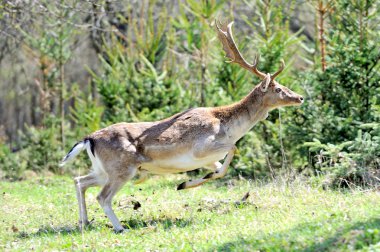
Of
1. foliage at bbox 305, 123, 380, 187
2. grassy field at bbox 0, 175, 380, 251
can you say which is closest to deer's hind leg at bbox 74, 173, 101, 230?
grassy field at bbox 0, 175, 380, 251

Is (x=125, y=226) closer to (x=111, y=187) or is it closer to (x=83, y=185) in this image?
(x=111, y=187)

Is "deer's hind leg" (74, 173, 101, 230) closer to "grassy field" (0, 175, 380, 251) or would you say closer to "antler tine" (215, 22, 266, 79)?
"grassy field" (0, 175, 380, 251)

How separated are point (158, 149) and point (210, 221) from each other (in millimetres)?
1290

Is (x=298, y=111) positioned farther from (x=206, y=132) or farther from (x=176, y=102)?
(x=176, y=102)

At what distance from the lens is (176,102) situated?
17.7 metres

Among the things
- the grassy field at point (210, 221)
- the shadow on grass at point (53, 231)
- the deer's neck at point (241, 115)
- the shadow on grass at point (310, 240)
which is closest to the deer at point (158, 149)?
the deer's neck at point (241, 115)

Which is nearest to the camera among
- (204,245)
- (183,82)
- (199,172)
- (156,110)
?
(204,245)

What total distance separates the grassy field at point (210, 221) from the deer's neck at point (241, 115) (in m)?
0.89

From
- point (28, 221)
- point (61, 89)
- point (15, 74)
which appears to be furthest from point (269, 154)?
point (15, 74)

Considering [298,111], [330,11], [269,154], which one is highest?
[330,11]

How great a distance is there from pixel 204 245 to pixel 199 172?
736 cm

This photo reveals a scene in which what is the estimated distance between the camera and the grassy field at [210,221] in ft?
23.3

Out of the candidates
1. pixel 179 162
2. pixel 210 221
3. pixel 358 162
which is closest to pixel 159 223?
pixel 210 221

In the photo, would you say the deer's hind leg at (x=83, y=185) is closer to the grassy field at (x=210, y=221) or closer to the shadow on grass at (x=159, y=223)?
the grassy field at (x=210, y=221)
